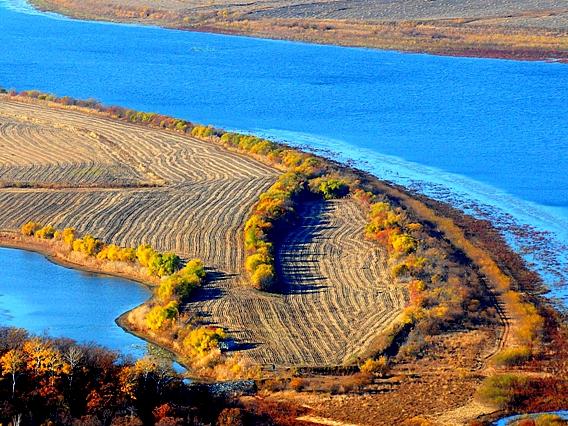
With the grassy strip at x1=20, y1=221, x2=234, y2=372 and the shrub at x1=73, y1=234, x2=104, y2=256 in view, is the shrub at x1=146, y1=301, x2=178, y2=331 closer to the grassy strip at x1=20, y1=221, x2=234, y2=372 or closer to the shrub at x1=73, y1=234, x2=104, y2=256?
the grassy strip at x1=20, y1=221, x2=234, y2=372

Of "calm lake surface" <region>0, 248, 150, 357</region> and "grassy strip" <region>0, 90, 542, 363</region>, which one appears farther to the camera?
"grassy strip" <region>0, 90, 542, 363</region>

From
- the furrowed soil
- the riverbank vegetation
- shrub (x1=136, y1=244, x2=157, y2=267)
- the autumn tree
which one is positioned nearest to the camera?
the riverbank vegetation

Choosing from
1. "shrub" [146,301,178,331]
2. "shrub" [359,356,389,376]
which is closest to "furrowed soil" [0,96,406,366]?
"shrub" [146,301,178,331]

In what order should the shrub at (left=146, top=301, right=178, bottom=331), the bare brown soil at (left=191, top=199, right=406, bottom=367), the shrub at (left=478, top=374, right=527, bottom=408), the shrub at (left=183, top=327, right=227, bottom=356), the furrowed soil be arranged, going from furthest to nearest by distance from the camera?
the furrowed soil
the shrub at (left=146, top=301, right=178, bottom=331)
the bare brown soil at (left=191, top=199, right=406, bottom=367)
the shrub at (left=183, top=327, right=227, bottom=356)
the shrub at (left=478, top=374, right=527, bottom=408)

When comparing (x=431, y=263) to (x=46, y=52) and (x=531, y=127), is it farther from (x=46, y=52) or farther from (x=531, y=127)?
(x=46, y=52)

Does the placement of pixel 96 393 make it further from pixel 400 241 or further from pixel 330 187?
pixel 330 187

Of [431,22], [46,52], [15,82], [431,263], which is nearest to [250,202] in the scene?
[431,263]

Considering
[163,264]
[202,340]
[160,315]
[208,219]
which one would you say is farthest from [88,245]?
[202,340]
